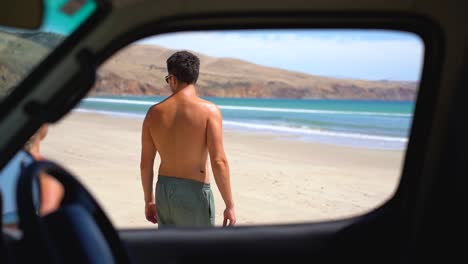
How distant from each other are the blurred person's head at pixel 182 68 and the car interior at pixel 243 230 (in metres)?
1.53

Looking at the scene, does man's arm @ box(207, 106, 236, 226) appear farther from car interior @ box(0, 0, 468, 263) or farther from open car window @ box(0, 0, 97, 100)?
open car window @ box(0, 0, 97, 100)

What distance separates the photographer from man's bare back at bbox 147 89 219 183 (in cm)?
385

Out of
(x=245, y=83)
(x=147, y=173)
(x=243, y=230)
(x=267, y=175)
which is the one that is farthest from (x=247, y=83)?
(x=243, y=230)

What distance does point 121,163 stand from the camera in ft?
45.6

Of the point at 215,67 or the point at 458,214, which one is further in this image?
the point at 215,67

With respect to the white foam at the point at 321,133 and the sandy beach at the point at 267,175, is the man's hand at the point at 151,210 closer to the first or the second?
the sandy beach at the point at 267,175

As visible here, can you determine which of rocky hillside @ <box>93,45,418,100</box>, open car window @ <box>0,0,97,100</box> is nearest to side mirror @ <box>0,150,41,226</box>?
open car window @ <box>0,0,97,100</box>

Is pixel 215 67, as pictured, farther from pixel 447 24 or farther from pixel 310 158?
pixel 447 24

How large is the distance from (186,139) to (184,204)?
42 cm

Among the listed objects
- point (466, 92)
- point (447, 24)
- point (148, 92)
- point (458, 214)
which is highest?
point (447, 24)

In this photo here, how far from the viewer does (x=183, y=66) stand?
379 cm

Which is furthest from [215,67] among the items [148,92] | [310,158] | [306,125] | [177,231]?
[177,231]

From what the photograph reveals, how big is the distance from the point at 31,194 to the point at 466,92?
4.05 ft

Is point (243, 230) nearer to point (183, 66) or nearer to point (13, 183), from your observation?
point (13, 183)
